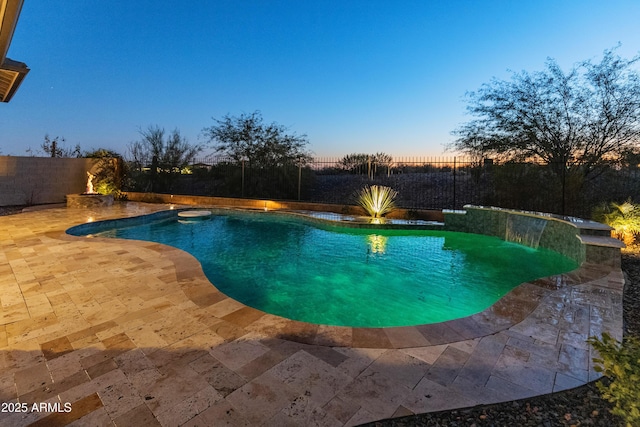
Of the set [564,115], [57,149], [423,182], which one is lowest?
[423,182]

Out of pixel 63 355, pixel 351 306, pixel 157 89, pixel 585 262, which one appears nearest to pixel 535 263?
pixel 585 262

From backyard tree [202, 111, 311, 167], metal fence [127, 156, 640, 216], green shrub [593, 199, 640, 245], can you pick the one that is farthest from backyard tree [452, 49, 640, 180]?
backyard tree [202, 111, 311, 167]

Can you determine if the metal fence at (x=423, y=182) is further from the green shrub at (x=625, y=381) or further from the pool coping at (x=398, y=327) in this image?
the green shrub at (x=625, y=381)

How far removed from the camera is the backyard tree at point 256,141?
12375mm

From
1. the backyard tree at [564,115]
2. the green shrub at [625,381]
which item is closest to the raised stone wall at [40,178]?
the green shrub at [625,381]

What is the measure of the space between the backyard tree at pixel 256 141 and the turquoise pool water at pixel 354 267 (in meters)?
5.34

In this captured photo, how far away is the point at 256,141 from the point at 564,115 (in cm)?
1094

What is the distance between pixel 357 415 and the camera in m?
A: 1.48

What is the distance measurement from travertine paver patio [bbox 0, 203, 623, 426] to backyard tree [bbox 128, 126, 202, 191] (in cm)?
1112

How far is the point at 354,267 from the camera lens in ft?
15.6

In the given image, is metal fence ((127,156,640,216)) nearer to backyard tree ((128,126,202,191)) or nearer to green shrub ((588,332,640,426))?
backyard tree ((128,126,202,191))

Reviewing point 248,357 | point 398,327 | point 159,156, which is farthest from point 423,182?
point 159,156

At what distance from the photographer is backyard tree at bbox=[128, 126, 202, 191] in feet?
43.4

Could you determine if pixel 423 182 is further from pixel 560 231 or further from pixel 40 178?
pixel 40 178
